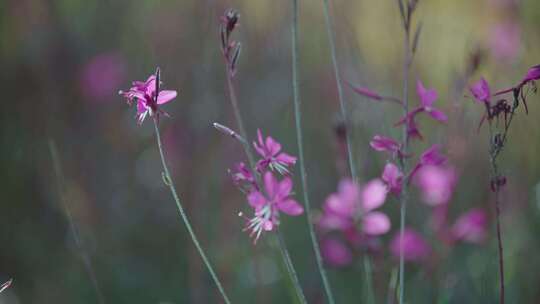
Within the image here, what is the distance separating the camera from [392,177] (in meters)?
1.08

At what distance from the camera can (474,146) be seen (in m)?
2.70

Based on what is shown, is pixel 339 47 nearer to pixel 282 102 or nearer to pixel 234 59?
pixel 282 102

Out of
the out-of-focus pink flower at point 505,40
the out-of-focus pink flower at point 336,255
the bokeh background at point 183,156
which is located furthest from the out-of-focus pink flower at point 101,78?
the out-of-focus pink flower at point 505,40

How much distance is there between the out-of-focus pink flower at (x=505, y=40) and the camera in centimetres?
268

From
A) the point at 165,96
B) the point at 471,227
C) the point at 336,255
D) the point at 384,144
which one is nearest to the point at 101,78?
the point at 336,255

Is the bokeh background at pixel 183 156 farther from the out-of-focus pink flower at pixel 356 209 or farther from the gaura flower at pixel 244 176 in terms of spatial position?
the gaura flower at pixel 244 176

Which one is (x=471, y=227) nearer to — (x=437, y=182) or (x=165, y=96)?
(x=437, y=182)

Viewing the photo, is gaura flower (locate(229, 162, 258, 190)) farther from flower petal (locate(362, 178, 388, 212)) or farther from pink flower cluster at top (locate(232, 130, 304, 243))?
flower petal (locate(362, 178, 388, 212))

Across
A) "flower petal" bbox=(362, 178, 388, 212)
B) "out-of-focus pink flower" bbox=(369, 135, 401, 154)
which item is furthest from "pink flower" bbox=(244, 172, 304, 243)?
"flower petal" bbox=(362, 178, 388, 212)

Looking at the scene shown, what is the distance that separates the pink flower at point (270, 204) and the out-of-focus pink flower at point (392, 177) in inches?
5.3

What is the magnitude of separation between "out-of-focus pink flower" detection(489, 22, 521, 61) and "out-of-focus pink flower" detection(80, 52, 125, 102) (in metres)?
1.34

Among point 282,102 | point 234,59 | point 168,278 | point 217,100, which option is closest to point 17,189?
point 168,278

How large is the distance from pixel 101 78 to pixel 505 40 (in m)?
1.46

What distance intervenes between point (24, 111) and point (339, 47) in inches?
43.5
